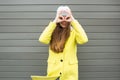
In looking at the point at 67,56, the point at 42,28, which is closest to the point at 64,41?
the point at 67,56

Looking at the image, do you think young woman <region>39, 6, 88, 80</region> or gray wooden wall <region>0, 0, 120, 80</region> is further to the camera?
gray wooden wall <region>0, 0, 120, 80</region>

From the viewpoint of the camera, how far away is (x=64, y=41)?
4.28m

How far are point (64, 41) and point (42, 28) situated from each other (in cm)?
65

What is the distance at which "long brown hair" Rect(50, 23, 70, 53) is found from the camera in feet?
14.0

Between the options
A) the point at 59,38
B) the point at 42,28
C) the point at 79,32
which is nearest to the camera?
the point at 79,32

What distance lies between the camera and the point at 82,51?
4805 millimetres

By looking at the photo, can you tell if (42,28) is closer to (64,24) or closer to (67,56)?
(64,24)

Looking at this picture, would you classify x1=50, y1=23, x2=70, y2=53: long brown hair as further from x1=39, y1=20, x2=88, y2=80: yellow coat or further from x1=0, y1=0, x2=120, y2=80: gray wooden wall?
x1=0, y1=0, x2=120, y2=80: gray wooden wall

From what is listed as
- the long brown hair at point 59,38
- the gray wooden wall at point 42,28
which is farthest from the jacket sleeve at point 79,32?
the gray wooden wall at point 42,28

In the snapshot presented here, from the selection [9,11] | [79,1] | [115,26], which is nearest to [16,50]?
[9,11]

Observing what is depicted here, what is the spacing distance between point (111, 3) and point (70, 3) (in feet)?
2.07

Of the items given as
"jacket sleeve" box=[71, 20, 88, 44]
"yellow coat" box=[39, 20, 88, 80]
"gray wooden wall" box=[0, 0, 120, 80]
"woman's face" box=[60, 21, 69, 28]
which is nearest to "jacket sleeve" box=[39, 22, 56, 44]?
"yellow coat" box=[39, 20, 88, 80]

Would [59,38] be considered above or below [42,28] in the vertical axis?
below

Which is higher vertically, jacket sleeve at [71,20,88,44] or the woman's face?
the woman's face
